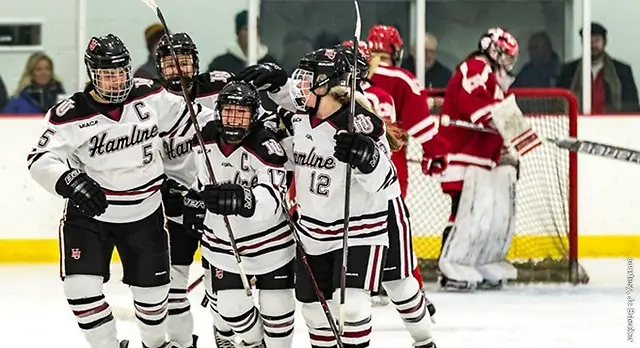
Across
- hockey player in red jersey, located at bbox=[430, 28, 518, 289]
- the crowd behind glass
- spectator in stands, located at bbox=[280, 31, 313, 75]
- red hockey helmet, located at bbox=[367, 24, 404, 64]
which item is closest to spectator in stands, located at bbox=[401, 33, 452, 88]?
the crowd behind glass

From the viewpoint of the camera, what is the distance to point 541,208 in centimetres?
696

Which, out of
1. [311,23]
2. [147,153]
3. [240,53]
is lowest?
[147,153]

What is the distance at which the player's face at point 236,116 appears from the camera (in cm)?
380

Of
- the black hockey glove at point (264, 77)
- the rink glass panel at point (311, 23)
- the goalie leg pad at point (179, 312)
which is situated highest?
the rink glass panel at point (311, 23)

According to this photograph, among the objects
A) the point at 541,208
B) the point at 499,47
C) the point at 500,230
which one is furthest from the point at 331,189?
the point at 541,208

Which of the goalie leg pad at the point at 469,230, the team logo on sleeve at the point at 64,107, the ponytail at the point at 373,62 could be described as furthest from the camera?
the goalie leg pad at the point at 469,230

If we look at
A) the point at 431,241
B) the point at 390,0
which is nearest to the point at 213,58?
the point at 390,0

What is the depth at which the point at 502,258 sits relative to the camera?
6.62 meters

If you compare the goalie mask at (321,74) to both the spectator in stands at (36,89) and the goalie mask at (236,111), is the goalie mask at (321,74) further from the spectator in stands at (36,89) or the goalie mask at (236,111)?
the spectator in stands at (36,89)

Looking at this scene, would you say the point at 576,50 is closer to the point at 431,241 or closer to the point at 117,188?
the point at 431,241

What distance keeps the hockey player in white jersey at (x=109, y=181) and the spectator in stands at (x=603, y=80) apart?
12.7ft

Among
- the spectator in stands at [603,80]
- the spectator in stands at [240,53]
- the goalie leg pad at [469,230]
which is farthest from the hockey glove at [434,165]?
the spectator in stands at [240,53]

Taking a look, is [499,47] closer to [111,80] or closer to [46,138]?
[111,80]

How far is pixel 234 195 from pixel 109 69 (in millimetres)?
618
